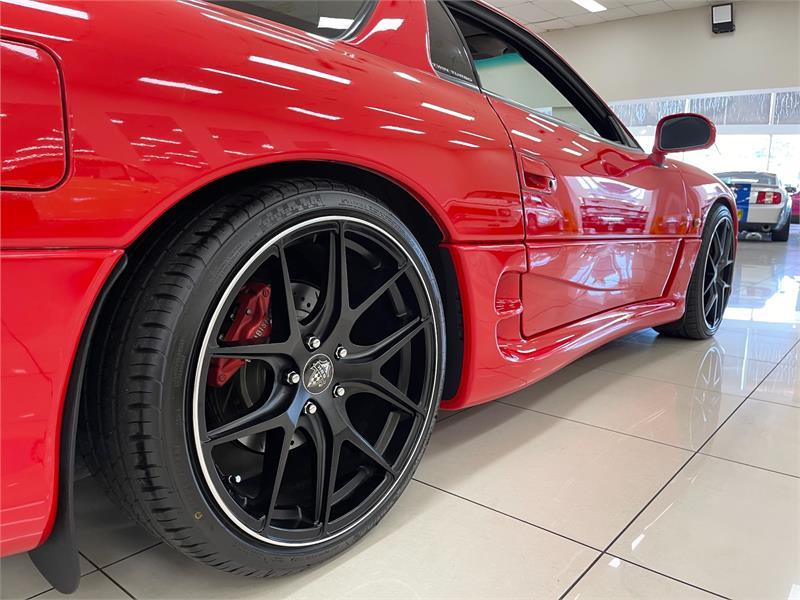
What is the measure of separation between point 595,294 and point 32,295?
165 cm

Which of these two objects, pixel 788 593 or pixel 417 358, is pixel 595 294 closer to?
pixel 417 358

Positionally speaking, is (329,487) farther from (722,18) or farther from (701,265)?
(722,18)

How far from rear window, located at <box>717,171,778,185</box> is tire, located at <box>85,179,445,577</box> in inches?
407

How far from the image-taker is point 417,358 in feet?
4.26

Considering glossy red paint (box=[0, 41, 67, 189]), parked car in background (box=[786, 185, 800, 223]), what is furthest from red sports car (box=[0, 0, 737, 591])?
parked car in background (box=[786, 185, 800, 223])

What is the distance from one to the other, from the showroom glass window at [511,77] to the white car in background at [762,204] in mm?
8494

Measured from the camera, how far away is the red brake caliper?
1075 mm

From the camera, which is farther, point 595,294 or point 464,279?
point 595,294

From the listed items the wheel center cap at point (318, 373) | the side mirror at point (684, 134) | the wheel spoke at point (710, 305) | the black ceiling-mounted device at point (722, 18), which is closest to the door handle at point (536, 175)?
the wheel center cap at point (318, 373)

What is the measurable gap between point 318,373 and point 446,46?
0.91m

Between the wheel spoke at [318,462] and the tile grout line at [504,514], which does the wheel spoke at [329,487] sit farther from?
the tile grout line at [504,514]

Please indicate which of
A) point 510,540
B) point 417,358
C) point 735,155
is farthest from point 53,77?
point 735,155

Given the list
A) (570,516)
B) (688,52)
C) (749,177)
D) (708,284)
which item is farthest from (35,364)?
(688,52)

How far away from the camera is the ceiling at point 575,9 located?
1058 cm
